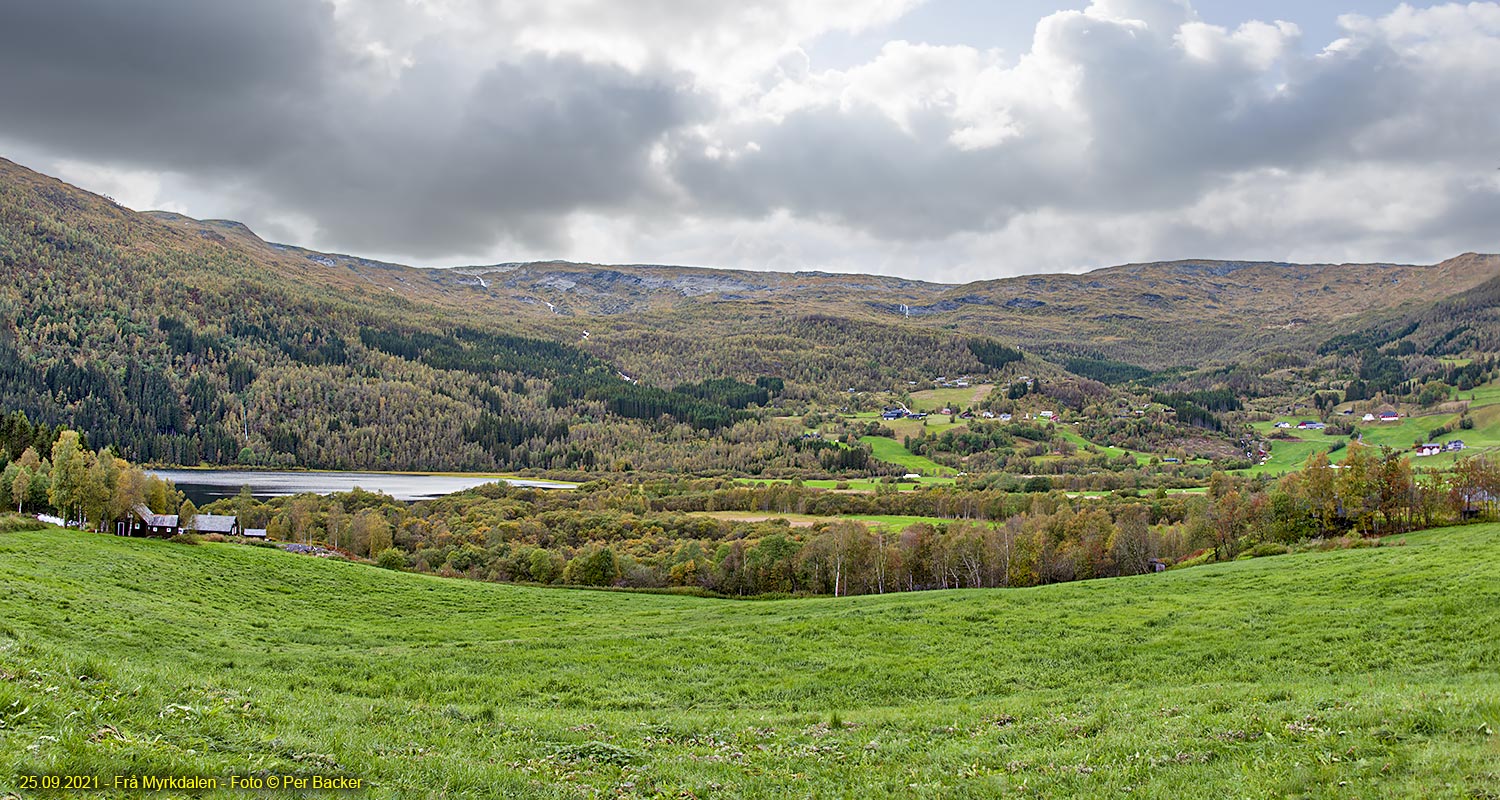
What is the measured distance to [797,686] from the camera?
22.6m

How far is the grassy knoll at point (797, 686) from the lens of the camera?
11.5 metres

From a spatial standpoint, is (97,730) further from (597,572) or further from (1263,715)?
(597,572)

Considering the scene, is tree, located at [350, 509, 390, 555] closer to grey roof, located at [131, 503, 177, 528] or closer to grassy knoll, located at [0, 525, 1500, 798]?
grey roof, located at [131, 503, 177, 528]

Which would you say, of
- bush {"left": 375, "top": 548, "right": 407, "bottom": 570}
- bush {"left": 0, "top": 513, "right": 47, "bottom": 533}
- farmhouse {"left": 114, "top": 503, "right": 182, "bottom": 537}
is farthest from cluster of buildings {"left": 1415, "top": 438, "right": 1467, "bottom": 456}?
bush {"left": 0, "top": 513, "right": 47, "bottom": 533}

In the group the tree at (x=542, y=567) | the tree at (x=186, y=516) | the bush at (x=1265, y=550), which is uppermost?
the bush at (x=1265, y=550)

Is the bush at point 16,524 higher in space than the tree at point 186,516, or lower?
higher

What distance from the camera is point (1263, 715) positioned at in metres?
14.2

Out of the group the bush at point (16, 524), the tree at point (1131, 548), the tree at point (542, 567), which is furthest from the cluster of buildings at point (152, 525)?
the tree at point (1131, 548)

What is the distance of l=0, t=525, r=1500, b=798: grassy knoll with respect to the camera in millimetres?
11469

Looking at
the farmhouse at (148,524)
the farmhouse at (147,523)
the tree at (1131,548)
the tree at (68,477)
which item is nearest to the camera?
the tree at (68,477)

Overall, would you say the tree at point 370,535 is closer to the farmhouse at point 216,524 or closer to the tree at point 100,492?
the farmhouse at point 216,524

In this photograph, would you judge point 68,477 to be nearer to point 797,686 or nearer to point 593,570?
point 593,570

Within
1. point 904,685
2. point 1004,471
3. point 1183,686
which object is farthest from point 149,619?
point 1004,471

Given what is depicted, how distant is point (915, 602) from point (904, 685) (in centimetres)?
1637
